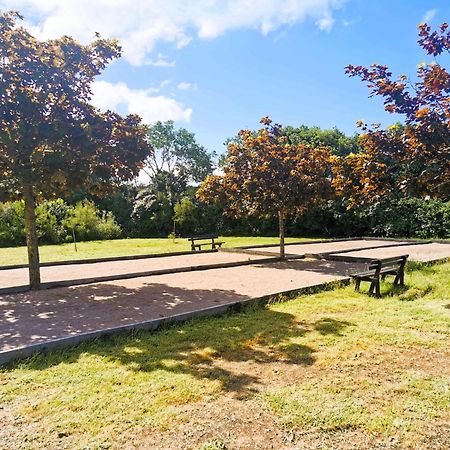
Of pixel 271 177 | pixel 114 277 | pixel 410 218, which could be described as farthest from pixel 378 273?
pixel 410 218

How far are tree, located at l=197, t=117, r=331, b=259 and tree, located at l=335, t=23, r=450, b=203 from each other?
5145 mm

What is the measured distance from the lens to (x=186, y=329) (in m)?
6.13

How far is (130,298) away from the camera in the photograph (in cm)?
811

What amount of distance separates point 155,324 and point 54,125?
16.3 feet

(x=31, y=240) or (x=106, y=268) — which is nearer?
(x=31, y=240)

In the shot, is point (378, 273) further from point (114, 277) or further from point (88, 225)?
point (88, 225)

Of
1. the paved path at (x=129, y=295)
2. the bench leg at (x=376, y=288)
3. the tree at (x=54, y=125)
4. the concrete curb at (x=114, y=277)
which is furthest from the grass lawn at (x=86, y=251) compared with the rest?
the bench leg at (x=376, y=288)

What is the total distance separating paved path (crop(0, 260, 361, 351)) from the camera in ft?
20.0

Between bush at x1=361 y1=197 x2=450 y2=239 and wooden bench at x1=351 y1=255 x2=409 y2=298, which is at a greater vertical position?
bush at x1=361 y1=197 x2=450 y2=239

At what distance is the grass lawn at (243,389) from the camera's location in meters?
3.21

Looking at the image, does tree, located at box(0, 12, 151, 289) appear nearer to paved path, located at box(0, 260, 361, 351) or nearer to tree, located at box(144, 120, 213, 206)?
paved path, located at box(0, 260, 361, 351)

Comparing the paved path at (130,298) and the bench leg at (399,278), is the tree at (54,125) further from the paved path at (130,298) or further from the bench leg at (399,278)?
the bench leg at (399,278)

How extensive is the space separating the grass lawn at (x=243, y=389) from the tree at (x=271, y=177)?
7695 mm

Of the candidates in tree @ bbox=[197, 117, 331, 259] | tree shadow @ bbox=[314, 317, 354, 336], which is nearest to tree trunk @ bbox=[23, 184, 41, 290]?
tree shadow @ bbox=[314, 317, 354, 336]
